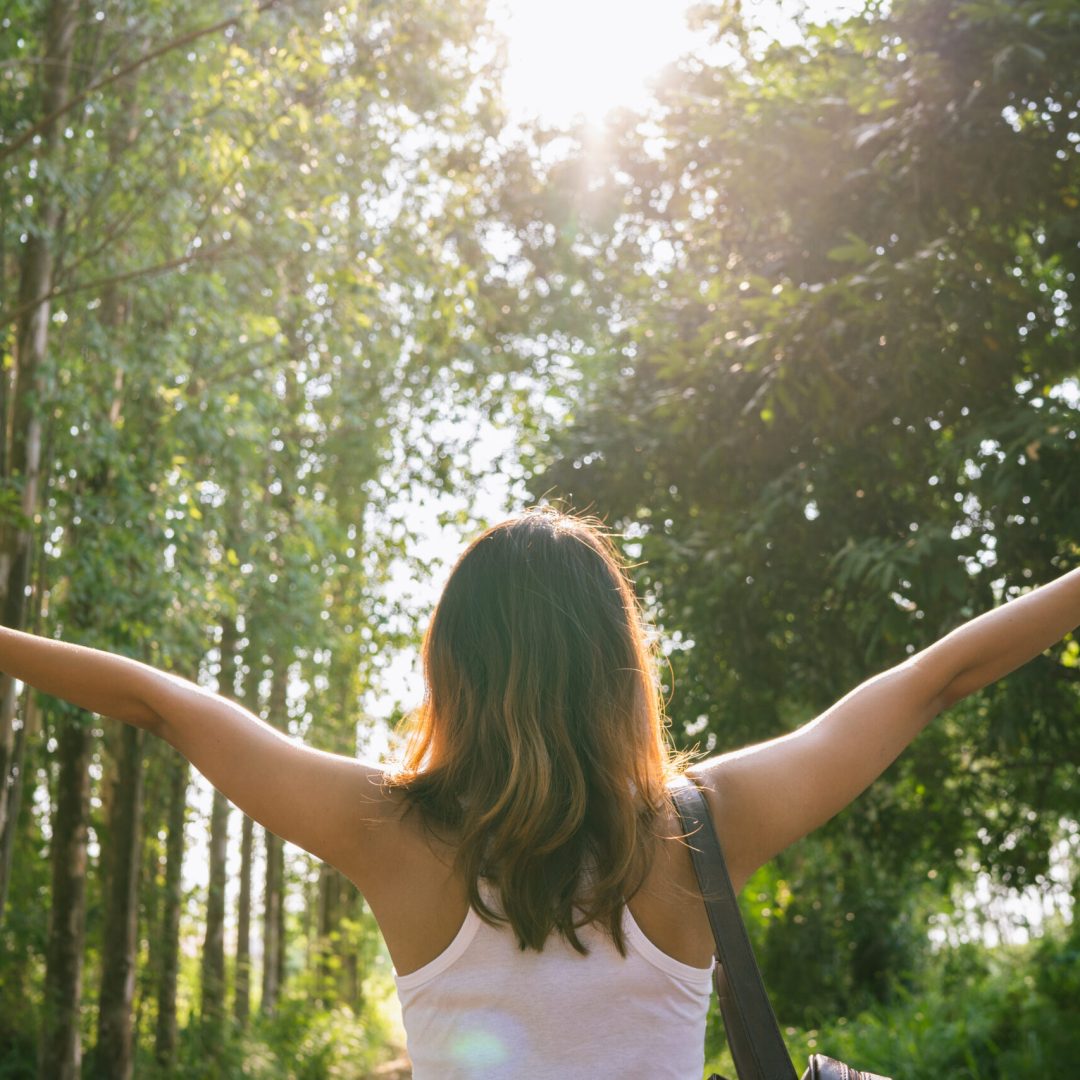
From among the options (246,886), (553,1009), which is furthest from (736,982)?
(246,886)

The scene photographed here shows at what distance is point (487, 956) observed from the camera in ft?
5.33

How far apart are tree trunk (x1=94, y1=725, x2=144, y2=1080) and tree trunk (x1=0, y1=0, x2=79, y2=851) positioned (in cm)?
413

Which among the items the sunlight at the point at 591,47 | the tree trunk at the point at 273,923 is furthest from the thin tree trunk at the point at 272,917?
the sunlight at the point at 591,47

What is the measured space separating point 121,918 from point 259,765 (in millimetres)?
11148

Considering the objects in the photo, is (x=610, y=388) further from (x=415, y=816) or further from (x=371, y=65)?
(x=415, y=816)

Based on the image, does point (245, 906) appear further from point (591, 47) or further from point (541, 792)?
point (541, 792)

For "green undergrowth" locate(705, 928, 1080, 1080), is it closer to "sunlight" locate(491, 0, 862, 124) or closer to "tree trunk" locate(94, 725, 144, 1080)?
"tree trunk" locate(94, 725, 144, 1080)

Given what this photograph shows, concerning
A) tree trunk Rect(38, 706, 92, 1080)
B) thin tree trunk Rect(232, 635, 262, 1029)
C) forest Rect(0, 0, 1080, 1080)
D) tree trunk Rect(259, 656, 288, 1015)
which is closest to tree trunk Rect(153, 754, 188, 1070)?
forest Rect(0, 0, 1080, 1080)

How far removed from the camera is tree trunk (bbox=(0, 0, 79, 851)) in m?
7.60

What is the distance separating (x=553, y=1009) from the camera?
1.60 metres

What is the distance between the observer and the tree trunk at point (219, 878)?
589 inches

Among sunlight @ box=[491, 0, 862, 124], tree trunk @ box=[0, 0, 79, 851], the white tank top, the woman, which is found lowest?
the white tank top

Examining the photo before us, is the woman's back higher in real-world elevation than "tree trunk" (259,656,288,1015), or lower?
lower

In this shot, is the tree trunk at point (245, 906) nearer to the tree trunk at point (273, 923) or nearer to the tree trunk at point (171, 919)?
the tree trunk at point (273, 923)
